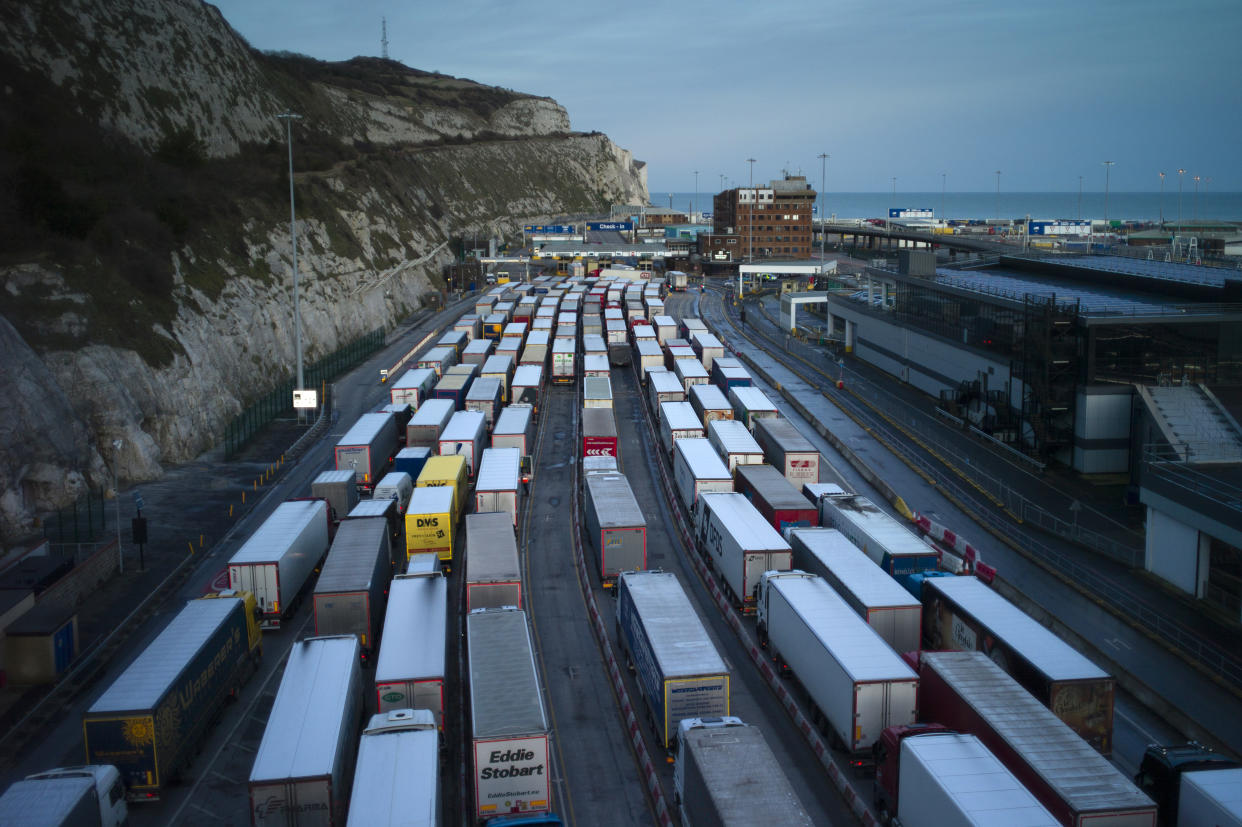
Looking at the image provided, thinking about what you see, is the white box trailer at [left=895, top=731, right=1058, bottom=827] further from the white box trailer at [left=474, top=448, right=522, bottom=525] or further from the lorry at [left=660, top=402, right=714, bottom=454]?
the lorry at [left=660, top=402, right=714, bottom=454]

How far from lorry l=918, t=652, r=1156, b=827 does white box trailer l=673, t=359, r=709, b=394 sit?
111 feet

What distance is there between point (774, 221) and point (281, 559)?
419 feet

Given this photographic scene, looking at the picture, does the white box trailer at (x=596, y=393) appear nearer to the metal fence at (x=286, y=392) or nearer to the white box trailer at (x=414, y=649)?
the metal fence at (x=286, y=392)

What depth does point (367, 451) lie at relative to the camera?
137 ft

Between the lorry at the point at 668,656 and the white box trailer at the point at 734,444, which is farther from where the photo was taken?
the white box trailer at the point at 734,444

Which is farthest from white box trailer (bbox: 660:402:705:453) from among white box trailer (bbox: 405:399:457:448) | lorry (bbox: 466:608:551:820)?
lorry (bbox: 466:608:551:820)

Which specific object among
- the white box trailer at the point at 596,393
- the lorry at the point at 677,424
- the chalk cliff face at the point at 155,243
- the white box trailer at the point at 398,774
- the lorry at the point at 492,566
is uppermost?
the chalk cliff face at the point at 155,243

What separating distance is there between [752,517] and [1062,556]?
11.8m

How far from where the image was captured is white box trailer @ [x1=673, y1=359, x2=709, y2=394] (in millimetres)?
57344

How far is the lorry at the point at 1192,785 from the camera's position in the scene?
56.5 feet

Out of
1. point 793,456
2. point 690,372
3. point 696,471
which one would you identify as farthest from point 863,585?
point 690,372

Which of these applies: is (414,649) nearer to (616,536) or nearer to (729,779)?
(729,779)

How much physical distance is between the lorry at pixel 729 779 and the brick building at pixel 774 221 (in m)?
131

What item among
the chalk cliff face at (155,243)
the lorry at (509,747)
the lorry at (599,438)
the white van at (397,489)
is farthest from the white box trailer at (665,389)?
the lorry at (509,747)
